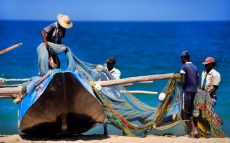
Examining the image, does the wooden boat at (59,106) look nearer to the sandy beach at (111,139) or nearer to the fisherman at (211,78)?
the sandy beach at (111,139)

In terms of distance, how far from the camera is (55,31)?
8734mm

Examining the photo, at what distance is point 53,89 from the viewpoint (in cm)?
787

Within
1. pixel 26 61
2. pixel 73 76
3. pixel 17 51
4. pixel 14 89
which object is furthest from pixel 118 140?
pixel 17 51

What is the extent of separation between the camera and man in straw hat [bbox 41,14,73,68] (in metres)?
8.57

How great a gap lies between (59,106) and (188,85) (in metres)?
2.25

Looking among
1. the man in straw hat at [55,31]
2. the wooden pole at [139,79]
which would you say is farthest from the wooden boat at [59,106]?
the man in straw hat at [55,31]

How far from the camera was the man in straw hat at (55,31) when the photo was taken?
857 cm

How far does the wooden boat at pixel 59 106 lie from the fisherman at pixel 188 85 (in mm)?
1483

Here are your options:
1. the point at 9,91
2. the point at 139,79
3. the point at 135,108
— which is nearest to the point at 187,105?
the point at 139,79

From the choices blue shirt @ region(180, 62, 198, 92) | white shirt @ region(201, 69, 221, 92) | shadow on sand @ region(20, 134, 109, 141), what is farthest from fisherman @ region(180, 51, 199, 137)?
shadow on sand @ region(20, 134, 109, 141)

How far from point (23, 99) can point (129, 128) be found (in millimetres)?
1981

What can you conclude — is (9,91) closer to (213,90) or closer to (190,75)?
(190,75)

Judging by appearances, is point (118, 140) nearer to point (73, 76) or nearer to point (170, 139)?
point (170, 139)

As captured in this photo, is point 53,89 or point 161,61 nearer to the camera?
point 53,89
